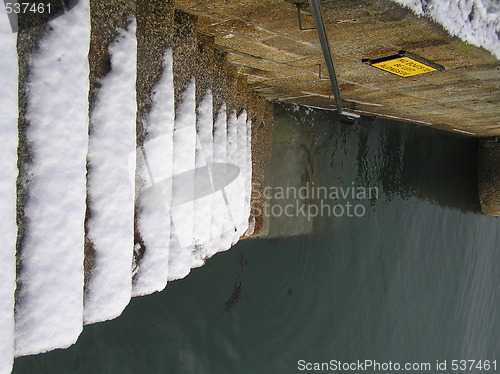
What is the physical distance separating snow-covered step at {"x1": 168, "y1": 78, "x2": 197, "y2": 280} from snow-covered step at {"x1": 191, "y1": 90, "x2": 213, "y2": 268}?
0.14m

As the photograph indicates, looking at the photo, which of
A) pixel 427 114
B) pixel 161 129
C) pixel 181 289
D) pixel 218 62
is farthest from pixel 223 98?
pixel 427 114

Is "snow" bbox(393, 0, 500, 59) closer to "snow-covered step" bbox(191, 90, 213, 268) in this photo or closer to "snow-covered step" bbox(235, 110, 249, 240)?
"snow-covered step" bbox(191, 90, 213, 268)

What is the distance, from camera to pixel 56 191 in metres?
1.52

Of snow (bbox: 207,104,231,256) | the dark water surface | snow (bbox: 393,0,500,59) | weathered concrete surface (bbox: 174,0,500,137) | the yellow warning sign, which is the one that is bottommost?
the dark water surface

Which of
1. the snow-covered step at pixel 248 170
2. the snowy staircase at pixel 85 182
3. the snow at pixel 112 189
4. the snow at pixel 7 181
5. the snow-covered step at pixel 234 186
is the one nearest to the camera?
the snow at pixel 7 181

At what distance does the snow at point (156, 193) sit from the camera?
2068 millimetres

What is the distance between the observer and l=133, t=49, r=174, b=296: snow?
207 cm

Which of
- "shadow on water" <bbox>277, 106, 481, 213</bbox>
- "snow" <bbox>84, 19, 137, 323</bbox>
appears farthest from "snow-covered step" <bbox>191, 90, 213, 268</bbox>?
"shadow on water" <bbox>277, 106, 481, 213</bbox>

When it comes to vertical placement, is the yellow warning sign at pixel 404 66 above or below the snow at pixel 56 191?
above

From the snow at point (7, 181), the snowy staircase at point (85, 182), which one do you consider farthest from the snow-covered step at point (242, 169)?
the snow at point (7, 181)

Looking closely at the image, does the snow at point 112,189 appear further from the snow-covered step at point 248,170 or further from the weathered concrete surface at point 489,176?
the weathered concrete surface at point 489,176

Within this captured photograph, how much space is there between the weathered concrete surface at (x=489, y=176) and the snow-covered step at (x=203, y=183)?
18.6 ft

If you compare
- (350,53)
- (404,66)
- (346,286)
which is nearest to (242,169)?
(350,53)

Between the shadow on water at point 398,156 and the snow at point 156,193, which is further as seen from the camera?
the shadow on water at point 398,156
